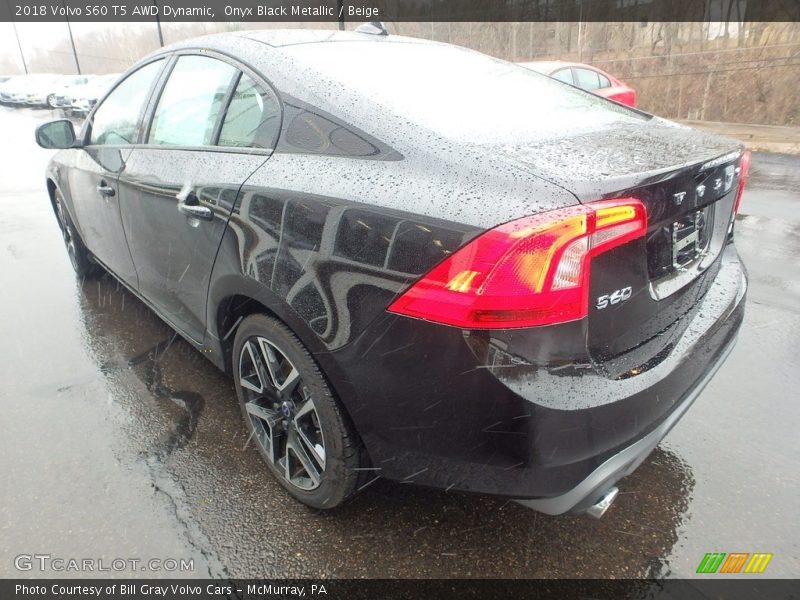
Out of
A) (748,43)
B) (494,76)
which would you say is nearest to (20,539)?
(494,76)

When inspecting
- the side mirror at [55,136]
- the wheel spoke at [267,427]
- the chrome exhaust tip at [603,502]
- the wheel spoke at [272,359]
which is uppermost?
the side mirror at [55,136]

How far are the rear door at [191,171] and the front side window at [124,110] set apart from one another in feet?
0.77

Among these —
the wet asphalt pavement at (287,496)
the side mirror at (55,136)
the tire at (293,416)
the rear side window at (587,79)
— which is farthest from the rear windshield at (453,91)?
the rear side window at (587,79)

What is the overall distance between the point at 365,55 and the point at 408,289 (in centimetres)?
128

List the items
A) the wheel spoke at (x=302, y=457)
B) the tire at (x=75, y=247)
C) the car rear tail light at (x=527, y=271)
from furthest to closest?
the tire at (x=75, y=247)
the wheel spoke at (x=302, y=457)
the car rear tail light at (x=527, y=271)

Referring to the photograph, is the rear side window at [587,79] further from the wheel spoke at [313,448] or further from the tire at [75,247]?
the wheel spoke at [313,448]

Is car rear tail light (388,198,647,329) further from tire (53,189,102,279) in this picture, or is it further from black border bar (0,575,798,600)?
tire (53,189,102,279)

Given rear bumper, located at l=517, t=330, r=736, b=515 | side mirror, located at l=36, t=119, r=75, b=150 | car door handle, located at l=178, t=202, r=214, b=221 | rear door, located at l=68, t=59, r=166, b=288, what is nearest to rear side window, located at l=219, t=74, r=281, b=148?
car door handle, located at l=178, t=202, r=214, b=221

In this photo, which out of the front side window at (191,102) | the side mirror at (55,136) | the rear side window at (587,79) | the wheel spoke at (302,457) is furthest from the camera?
the rear side window at (587,79)

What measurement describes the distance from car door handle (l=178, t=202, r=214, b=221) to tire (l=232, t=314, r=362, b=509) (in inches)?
17.9

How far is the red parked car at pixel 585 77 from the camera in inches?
346

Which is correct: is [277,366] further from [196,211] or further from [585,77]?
[585,77]

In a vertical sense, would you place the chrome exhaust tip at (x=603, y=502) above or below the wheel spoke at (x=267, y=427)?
above

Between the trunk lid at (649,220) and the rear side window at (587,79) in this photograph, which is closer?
the trunk lid at (649,220)
